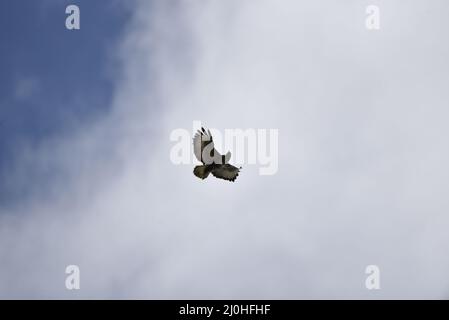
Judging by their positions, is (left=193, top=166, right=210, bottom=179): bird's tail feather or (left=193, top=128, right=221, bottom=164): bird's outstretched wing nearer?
(left=193, top=128, right=221, bottom=164): bird's outstretched wing

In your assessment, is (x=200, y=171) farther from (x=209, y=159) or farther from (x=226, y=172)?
(x=226, y=172)

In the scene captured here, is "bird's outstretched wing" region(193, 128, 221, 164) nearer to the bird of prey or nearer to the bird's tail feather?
the bird of prey

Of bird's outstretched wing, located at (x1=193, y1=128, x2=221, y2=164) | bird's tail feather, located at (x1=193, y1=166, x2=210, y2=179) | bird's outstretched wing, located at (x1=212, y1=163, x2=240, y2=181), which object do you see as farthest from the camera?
bird's outstretched wing, located at (x1=212, y1=163, x2=240, y2=181)

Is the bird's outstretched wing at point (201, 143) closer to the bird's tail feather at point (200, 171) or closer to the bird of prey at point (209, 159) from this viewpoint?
the bird of prey at point (209, 159)

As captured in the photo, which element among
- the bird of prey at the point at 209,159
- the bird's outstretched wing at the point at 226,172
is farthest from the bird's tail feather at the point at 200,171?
the bird's outstretched wing at the point at 226,172

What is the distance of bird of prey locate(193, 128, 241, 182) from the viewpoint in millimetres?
27562

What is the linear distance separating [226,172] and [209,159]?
4.53 feet

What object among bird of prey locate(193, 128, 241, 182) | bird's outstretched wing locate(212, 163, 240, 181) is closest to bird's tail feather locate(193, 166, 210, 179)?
bird of prey locate(193, 128, 241, 182)

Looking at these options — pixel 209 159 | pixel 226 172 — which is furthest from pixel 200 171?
pixel 226 172

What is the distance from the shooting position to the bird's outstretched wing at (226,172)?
29.1m

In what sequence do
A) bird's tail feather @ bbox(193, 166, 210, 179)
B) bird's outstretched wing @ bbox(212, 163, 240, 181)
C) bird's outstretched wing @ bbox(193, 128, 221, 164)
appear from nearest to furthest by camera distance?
bird's outstretched wing @ bbox(193, 128, 221, 164) < bird's tail feather @ bbox(193, 166, 210, 179) < bird's outstretched wing @ bbox(212, 163, 240, 181)
